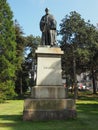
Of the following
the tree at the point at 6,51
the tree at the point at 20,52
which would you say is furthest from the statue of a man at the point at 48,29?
the tree at the point at 20,52

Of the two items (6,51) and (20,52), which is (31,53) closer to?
(20,52)

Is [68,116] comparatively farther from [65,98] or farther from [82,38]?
[82,38]

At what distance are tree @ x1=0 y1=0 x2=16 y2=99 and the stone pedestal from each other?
75.9 feet

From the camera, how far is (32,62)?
66500 millimetres

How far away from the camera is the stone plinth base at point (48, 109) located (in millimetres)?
13297

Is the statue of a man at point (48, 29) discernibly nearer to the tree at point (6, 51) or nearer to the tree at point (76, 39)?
the tree at point (6, 51)

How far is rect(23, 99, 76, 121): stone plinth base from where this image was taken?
13297mm

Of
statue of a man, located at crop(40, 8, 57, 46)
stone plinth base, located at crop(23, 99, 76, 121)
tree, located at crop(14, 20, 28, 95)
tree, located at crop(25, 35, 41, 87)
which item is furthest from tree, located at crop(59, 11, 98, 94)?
stone plinth base, located at crop(23, 99, 76, 121)

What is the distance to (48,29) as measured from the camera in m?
15.4

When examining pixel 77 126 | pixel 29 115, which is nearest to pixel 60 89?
pixel 29 115

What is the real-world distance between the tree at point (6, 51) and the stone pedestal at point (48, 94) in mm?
23148

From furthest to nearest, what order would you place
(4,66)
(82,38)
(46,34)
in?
(82,38)
(4,66)
(46,34)

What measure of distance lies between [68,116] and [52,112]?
700 mm

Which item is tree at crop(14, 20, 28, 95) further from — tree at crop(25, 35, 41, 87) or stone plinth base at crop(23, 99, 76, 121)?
stone plinth base at crop(23, 99, 76, 121)
